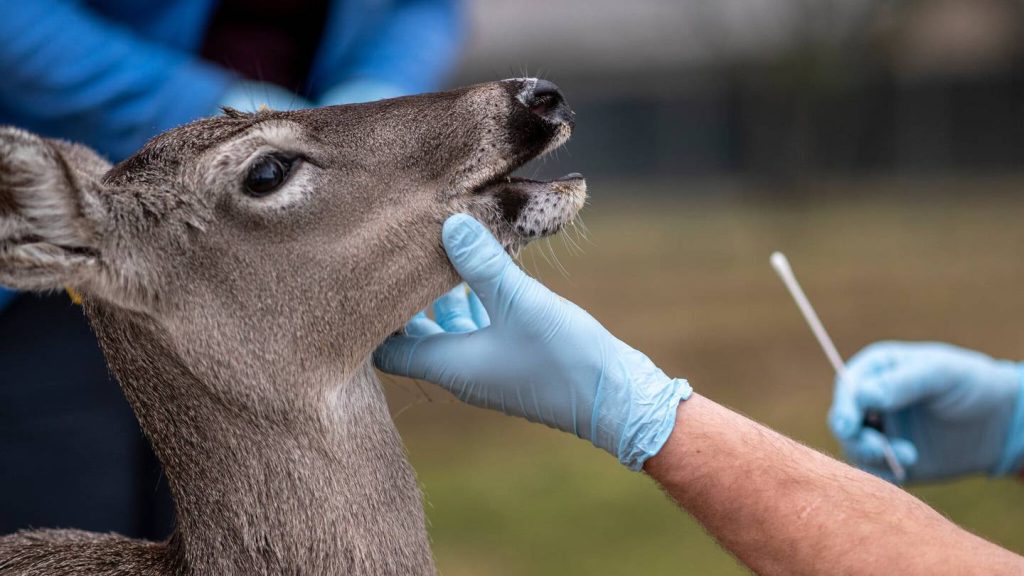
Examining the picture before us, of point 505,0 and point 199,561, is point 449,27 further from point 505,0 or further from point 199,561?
point 505,0

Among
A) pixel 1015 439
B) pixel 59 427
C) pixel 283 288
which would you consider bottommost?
pixel 59 427

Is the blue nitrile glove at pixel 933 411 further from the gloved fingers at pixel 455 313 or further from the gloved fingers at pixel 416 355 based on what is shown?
the gloved fingers at pixel 416 355

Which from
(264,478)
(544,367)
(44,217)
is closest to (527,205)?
(544,367)

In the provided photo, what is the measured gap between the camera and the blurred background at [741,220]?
7.48 meters

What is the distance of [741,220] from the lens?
1981 centimetres

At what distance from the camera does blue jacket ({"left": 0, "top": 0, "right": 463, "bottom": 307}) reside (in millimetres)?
3396

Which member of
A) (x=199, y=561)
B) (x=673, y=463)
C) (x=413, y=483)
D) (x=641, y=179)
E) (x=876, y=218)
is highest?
(x=673, y=463)

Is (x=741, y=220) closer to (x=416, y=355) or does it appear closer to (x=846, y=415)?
(x=846, y=415)

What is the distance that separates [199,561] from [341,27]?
1.98 m

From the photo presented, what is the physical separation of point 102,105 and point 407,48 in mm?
1104

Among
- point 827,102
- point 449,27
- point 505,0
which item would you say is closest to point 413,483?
point 449,27

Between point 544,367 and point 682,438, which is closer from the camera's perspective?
point 682,438

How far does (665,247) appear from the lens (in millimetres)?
17656

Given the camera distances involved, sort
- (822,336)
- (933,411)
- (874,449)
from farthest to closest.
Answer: (933,411), (874,449), (822,336)
